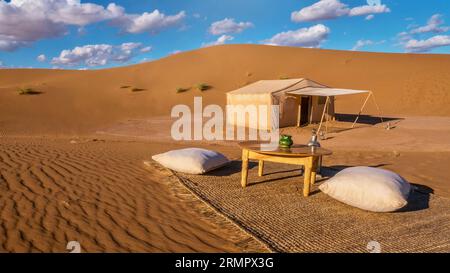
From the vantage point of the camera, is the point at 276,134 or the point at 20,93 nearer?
the point at 276,134

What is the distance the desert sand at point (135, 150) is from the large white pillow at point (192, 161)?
291 mm

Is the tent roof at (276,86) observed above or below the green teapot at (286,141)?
above

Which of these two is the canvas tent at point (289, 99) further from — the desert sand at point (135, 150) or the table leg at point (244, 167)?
the table leg at point (244, 167)

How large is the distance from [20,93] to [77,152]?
1951 cm

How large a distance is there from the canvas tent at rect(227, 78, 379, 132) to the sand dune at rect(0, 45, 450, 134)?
8.04m

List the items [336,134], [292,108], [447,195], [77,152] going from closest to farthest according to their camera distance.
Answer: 1. [447,195]
2. [77,152]
3. [336,134]
4. [292,108]

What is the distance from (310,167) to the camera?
524 centimetres

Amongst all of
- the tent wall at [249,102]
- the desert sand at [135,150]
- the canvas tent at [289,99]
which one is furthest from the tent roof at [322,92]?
the desert sand at [135,150]

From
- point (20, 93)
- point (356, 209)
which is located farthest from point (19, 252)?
point (20, 93)

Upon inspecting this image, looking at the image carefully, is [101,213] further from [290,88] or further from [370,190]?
[290,88]

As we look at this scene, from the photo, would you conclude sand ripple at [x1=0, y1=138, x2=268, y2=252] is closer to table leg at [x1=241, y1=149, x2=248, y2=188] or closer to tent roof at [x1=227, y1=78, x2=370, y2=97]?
table leg at [x1=241, y1=149, x2=248, y2=188]

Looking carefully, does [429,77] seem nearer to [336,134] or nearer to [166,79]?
[336,134]

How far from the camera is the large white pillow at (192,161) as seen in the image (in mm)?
6480
